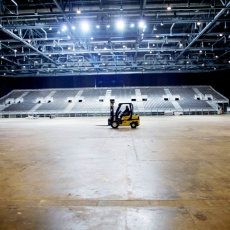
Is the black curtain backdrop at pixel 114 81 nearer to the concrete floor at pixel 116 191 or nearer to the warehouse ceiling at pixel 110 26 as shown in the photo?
the warehouse ceiling at pixel 110 26

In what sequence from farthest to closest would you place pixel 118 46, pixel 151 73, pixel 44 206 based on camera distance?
pixel 151 73 < pixel 118 46 < pixel 44 206

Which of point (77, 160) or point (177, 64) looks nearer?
point (77, 160)

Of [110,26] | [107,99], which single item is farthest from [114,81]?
[110,26]

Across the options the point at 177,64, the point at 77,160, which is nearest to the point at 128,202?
the point at 77,160

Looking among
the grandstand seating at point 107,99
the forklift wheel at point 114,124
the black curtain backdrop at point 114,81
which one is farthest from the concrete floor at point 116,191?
the black curtain backdrop at point 114,81

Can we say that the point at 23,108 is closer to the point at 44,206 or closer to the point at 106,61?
the point at 106,61

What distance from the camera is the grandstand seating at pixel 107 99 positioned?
3284cm

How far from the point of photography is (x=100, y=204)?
310 cm

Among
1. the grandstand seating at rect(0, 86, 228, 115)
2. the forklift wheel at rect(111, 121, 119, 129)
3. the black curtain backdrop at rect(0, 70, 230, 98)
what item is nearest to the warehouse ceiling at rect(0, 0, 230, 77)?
the forklift wheel at rect(111, 121, 119, 129)

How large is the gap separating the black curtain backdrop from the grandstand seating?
3.96 feet

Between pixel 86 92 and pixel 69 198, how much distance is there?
36.2m

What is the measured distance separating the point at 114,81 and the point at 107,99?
6.01m

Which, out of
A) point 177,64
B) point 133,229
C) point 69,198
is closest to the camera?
point 133,229

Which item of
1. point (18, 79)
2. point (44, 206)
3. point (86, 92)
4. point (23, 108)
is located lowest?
point (44, 206)
